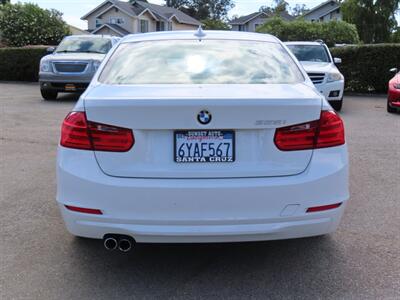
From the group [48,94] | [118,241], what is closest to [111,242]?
[118,241]

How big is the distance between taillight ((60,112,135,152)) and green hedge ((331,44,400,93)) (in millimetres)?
15234

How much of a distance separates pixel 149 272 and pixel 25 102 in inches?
470

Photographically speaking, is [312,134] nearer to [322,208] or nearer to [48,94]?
[322,208]

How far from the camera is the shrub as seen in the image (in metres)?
34.8

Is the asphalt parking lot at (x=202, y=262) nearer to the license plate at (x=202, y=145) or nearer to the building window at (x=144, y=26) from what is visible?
the license plate at (x=202, y=145)

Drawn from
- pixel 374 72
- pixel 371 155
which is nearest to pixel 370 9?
pixel 374 72

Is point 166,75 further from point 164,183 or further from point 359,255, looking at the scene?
point 359,255

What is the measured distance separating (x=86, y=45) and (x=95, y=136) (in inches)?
512

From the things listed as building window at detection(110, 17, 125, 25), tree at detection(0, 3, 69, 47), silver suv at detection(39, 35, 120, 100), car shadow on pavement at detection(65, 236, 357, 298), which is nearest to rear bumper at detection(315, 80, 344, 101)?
silver suv at detection(39, 35, 120, 100)

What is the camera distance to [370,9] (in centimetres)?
5000

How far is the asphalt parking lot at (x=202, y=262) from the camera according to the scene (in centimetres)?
347

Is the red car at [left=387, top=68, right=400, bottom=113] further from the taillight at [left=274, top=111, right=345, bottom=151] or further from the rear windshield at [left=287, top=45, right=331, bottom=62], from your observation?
the taillight at [left=274, top=111, right=345, bottom=151]

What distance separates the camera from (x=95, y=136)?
329cm

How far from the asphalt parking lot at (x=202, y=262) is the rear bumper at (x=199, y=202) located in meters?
0.39
